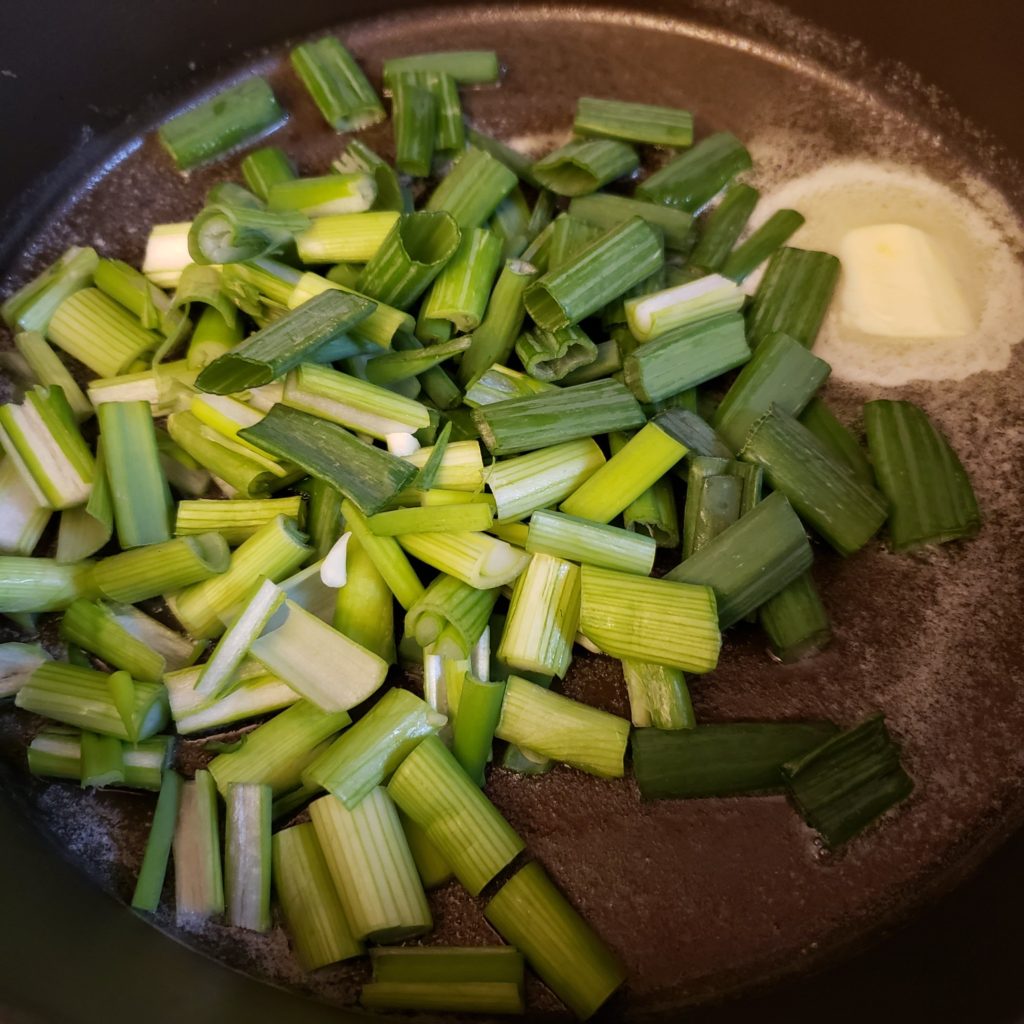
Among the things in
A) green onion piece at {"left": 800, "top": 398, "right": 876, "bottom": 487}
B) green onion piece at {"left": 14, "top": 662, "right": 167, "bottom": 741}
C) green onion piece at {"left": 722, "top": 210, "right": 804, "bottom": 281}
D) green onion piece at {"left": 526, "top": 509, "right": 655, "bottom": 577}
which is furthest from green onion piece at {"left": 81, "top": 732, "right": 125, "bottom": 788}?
green onion piece at {"left": 722, "top": 210, "right": 804, "bottom": 281}

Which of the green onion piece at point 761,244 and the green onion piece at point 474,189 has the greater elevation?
the green onion piece at point 474,189

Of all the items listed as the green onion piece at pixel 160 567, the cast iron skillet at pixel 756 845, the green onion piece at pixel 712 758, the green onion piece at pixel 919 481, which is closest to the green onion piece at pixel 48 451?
the green onion piece at pixel 160 567

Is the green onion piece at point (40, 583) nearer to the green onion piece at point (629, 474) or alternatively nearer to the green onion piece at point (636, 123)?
the green onion piece at point (629, 474)

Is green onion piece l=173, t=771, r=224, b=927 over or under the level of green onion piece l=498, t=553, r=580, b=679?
under

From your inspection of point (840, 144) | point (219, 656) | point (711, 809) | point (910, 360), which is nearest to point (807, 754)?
point (711, 809)

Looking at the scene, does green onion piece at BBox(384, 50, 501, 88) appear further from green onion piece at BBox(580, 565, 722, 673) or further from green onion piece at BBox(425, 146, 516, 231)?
green onion piece at BBox(580, 565, 722, 673)

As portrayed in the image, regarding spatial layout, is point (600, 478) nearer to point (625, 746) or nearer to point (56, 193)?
point (625, 746)
